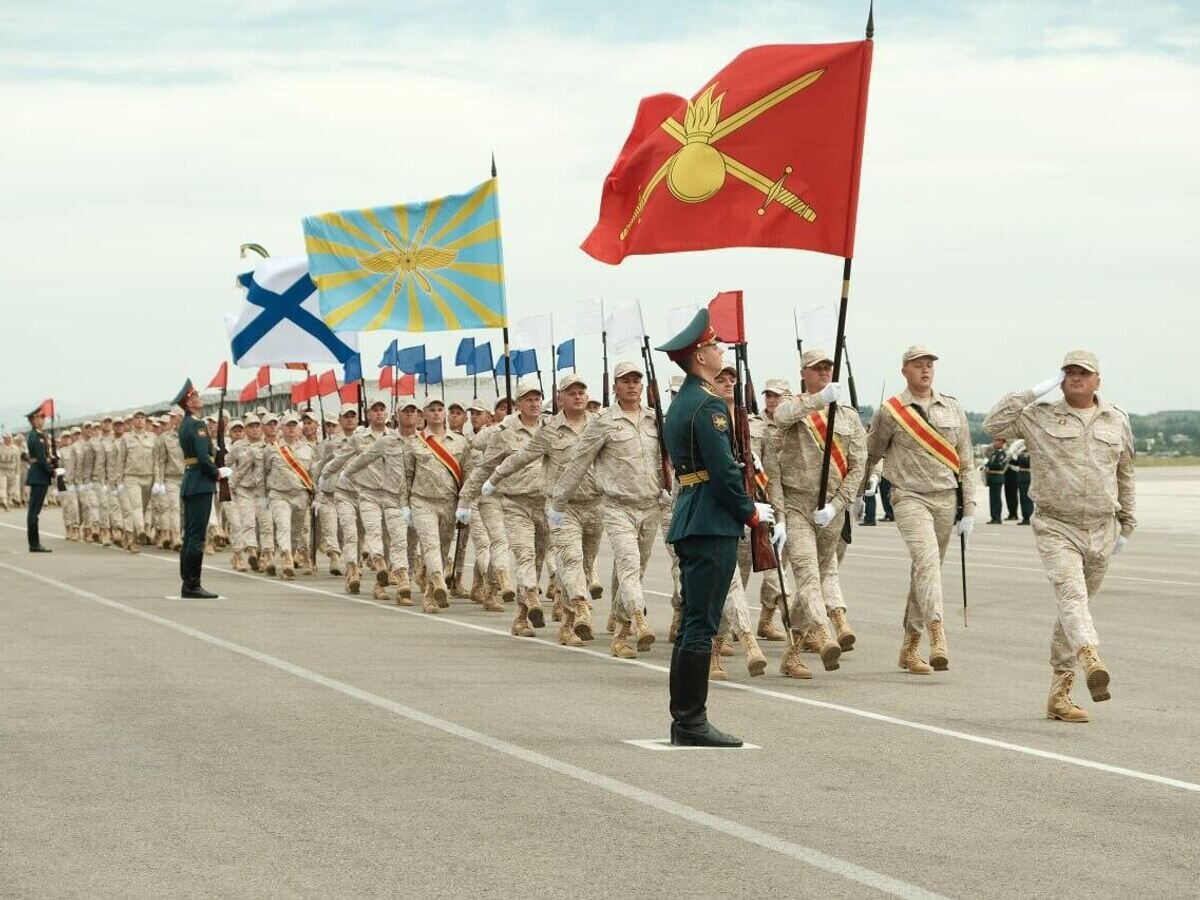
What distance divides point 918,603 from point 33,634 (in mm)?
6857

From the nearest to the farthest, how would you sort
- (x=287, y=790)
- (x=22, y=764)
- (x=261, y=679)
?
(x=287, y=790)
(x=22, y=764)
(x=261, y=679)

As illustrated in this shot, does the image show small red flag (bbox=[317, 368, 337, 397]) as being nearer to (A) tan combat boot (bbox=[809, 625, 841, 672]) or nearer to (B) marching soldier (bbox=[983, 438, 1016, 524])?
(B) marching soldier (bbox=[983, 438, 1016, 524])

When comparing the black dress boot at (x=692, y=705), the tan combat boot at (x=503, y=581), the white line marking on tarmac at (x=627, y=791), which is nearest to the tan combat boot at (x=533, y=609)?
the tan combat boot at (x=503, y=581)

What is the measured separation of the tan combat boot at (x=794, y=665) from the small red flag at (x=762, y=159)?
2534 millimetres

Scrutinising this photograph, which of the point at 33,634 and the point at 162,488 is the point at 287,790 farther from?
A: the point at 162,488

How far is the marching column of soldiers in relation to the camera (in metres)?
10.3

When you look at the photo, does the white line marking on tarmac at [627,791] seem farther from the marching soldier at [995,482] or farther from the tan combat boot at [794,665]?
the marching soldier at [995,482]

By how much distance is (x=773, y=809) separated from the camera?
24.1ft

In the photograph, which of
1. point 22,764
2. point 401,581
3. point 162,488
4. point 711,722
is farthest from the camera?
point 162,488

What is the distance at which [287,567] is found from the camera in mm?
21797

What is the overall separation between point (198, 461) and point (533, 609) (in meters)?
5.04

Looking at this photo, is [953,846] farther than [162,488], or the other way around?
[162,488]

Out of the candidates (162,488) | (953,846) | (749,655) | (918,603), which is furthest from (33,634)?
(162,488)

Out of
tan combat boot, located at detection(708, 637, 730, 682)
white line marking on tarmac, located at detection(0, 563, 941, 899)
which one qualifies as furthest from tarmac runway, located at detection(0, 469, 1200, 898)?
tan combat boot, located at detection(708, 637, 730, 682)
